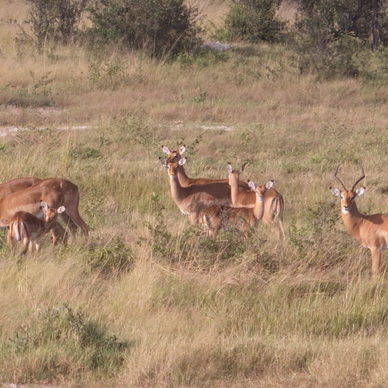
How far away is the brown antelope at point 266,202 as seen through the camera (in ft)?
28.1

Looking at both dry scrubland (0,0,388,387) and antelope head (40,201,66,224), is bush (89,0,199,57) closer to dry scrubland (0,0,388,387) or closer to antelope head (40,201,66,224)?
dry scrubland (0,0,388,387)

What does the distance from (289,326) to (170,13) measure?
12948 millimetres

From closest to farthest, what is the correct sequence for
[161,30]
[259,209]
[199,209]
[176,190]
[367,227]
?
1. [367,227]
2. [259,209]
3. [199,209]
4. [176,190]
5. [161,30]

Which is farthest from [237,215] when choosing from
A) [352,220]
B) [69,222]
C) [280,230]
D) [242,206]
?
[69,222]

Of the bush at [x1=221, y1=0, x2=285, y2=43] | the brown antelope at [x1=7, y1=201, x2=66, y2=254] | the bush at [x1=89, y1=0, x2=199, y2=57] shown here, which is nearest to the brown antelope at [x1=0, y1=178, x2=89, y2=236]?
the brown antelope at [x1=7, y1=201, x2=66, y2=254]

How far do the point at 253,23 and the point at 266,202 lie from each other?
13.6 metres

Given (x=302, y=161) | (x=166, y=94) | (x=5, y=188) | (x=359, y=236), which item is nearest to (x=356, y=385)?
(x=359, y=236)

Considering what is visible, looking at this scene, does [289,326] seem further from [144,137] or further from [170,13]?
[170,13]

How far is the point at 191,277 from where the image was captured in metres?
6.89

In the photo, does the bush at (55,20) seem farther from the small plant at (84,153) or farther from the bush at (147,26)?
the small plant at (84,153)

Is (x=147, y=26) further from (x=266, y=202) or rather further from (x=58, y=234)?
(x=58, y=234)

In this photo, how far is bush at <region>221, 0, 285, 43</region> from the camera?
21.6 metres

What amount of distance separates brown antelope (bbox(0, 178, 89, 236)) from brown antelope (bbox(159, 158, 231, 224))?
1.30 m

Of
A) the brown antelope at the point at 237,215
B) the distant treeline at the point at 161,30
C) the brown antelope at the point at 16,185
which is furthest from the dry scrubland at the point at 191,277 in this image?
the distant treeline at the point at 161,30
